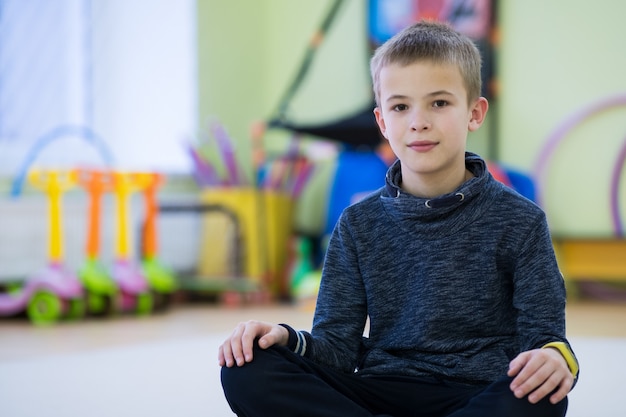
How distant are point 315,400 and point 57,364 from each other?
1.05 metres

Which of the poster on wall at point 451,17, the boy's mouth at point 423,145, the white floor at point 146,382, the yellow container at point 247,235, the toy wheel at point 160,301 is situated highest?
the poster on wall at point 451,17

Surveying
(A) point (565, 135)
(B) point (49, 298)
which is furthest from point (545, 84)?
(B) point (49, 298)

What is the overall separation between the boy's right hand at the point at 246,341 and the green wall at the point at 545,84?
2315mm

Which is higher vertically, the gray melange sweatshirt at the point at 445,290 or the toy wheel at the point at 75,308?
the gray melange sweatshirt at the point at 445,290

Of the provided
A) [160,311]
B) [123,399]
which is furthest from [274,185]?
[123,399]

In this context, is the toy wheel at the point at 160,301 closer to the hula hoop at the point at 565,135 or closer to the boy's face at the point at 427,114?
the hula hoop at the point at 565,135

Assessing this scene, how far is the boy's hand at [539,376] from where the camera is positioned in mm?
816

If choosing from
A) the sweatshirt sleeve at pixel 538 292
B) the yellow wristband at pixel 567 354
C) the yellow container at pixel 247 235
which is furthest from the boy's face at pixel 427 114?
the yellow container at pixel 247 235

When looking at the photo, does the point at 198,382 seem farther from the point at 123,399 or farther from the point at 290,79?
the point at 290,79

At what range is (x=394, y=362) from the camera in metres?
Answer: 0.99

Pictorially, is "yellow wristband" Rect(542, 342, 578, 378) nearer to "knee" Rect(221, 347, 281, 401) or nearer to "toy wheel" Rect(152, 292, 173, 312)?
"knee" Rect(221, 347, 281, 401)

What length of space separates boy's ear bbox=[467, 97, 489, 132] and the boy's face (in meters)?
0.03

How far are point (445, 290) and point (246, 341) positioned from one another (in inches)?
9.3

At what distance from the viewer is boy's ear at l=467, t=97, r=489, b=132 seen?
1031mm
